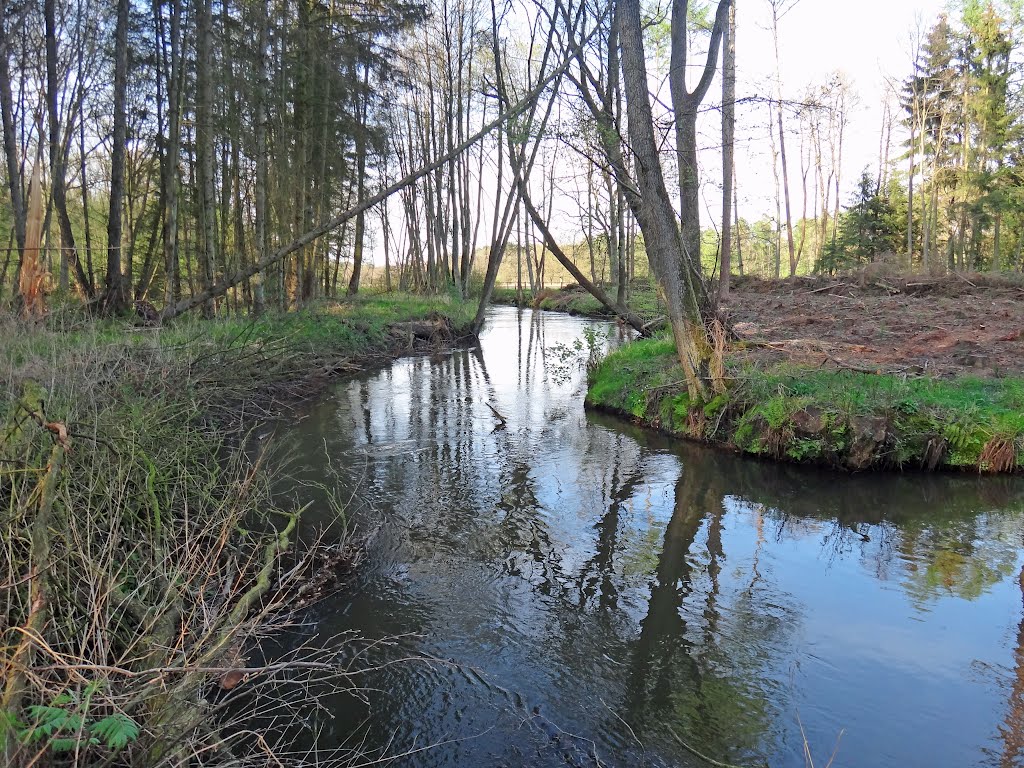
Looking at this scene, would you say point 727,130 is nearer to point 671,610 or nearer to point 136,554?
point 671,610

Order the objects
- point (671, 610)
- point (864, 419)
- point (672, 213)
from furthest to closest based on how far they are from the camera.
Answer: point (672, 213) → point (864, 419) → point (671, 610)

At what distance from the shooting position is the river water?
3422 millimetres

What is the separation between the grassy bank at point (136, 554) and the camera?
7.01 ft

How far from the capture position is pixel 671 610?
4625 mm

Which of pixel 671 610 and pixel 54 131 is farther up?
pixel 54 131

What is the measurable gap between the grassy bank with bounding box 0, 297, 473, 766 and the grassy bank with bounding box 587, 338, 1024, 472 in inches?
213

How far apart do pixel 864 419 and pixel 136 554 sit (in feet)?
23.5

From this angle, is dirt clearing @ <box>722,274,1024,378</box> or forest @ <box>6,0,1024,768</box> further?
dirt clearing @ <box>722,274,1024,378</box>

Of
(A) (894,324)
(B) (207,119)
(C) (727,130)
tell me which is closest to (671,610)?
(A) (894,324)

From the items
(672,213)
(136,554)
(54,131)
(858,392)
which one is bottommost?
(136,554)

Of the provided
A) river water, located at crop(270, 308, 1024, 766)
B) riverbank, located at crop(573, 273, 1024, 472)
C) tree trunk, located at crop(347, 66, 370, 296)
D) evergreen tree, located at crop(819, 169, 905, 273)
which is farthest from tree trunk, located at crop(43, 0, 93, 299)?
evergreen tree, located at crop(819, 169, 905, 273)

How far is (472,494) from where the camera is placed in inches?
271

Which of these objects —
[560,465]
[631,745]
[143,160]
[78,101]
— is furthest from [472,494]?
[143,160]

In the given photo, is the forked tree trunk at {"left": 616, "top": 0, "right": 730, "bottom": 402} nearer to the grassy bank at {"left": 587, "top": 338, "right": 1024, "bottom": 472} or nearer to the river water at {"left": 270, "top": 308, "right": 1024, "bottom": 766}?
the grassy bank at {"left": 587, "top": 338, "right": 1024, "bottom": 472}
